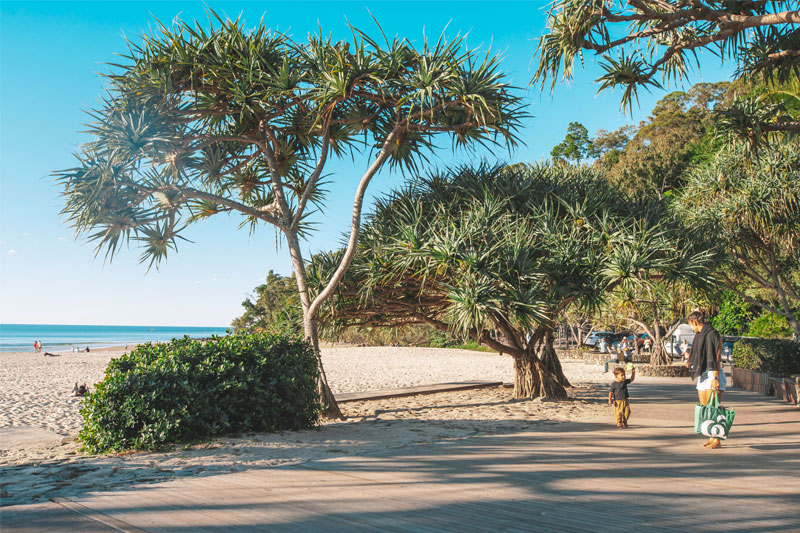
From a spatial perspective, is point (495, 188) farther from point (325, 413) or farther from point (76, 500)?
point (76, 500)

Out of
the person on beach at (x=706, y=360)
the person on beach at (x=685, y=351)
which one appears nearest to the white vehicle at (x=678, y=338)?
the person on beach at (x=685, y=351)

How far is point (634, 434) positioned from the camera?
27.4ft

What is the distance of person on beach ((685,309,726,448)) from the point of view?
727 centimetres

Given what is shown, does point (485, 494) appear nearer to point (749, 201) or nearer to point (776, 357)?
point (776, 357)

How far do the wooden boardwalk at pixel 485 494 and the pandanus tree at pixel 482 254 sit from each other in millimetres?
3100

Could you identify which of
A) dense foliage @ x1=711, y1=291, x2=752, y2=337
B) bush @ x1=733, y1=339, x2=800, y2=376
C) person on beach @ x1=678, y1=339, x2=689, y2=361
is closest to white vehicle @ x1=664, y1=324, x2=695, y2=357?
person on beach @ x1=678, y1=339, x2=689, y2=361

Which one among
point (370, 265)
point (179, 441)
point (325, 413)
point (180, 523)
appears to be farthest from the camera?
point (370, 265)

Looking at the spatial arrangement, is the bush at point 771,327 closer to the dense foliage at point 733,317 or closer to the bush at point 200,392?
the dense foliage at point 733,317

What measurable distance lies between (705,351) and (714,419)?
83 cm

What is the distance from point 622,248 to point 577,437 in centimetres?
392

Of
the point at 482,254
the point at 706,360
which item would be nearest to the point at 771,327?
the point at 482,254

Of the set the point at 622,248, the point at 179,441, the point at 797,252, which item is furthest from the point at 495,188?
the point at 797,252

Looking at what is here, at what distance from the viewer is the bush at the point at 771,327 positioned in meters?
24.8

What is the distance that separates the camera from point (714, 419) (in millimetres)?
7176
